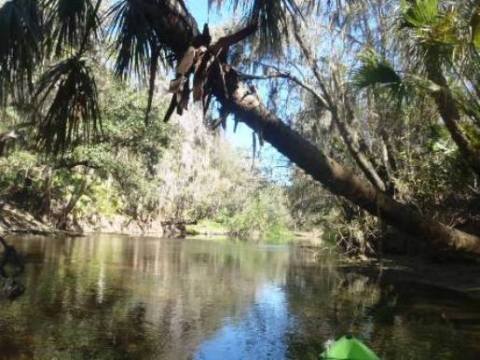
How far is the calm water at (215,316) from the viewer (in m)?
8.54

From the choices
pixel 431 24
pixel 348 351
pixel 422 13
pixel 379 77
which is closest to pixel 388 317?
pixel 379 77

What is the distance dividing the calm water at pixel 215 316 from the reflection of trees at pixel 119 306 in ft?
0.06

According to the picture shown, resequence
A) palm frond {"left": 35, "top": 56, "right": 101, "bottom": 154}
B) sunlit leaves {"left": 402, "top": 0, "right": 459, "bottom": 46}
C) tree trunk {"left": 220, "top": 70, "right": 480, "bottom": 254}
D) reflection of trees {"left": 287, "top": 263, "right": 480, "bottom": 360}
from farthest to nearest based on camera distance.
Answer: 1. reflection of trees {"left": 287, "top": 263, "right": 480, "bottom": 360}
2. sunlit leaves {"left": 402, "top": 0, "right": 459, "bottom": 46}
3. palm frond {"left": 35, "top": 56, "right": 101, "bottom": 154}
4. tree trunk {"left": 220, "top": 70, "right": 480, "bottom": 254}

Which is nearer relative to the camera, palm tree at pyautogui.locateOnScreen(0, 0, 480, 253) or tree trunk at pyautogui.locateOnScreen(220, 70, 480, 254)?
palm tree at pyautogui.locateOnScreen(0, 0, 480, 253)

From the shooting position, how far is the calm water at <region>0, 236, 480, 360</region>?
8.54 m

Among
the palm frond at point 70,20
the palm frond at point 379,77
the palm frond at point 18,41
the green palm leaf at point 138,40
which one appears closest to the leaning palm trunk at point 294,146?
the green palm leaf at point 138,40

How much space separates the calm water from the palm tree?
11.8ft

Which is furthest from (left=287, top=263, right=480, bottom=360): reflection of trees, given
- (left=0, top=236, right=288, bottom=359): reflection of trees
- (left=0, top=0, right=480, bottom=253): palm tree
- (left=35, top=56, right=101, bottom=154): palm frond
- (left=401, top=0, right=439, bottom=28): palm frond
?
(left=35, top=56, right=101, bottom=154): palm frond

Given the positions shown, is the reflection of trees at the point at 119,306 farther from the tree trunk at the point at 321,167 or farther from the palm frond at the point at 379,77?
the palm frond at the point at 379,77

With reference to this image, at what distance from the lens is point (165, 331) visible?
970cm

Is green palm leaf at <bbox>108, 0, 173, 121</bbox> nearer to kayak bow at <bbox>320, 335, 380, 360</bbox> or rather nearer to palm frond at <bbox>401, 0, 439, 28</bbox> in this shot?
kayak bow at <bbox>320, 335, 380, 360</bbox>

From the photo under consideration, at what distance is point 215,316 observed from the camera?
11.3 m

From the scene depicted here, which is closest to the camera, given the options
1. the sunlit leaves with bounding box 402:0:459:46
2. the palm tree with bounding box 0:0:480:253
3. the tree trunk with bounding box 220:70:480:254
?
the palm tree with bounding box 0:0:480:253

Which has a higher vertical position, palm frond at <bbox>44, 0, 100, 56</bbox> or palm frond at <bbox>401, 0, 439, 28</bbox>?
palm frond at <bbox>401, 0, 439, 28</bbox>
